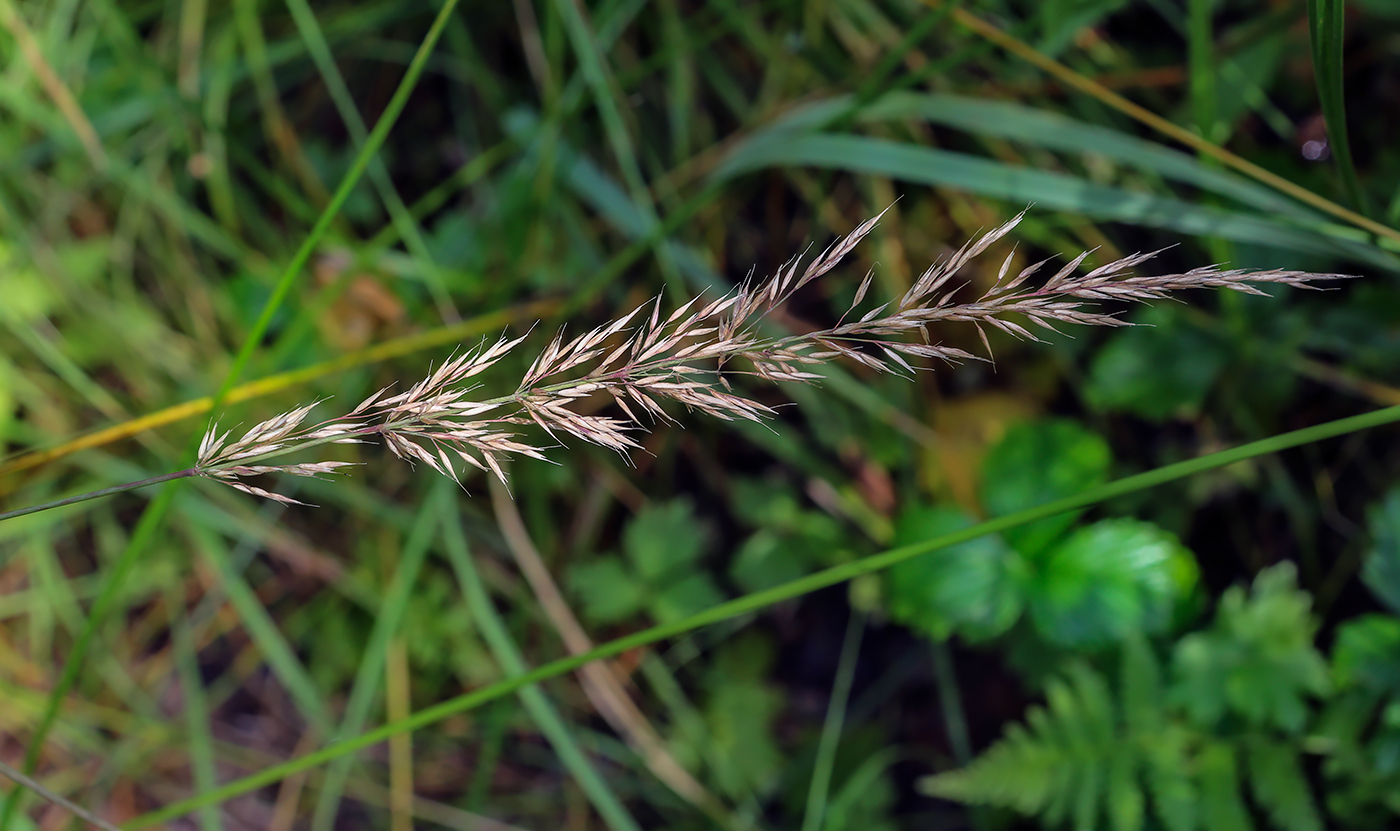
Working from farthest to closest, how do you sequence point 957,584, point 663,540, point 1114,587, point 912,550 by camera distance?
Answer: 1. point 663,540
2. point 957,584
3. point 1114,587
4. point 912,550

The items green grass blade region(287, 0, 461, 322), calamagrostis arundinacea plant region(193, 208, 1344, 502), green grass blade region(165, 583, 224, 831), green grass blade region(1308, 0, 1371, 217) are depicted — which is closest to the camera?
calamagrostis arundinacea plant region(193, 208, 1344, 502)

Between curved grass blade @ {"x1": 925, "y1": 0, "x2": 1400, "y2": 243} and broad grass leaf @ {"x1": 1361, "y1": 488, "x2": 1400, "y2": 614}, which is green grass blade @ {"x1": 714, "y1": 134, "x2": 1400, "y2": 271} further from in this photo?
broad grass leaf @ {"x1": 1361, "y1": 488, "x2": 1400, "y2": 614}

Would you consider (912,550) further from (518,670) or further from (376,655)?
(376,655)

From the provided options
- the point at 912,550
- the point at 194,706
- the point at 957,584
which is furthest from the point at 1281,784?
the point at 194,706

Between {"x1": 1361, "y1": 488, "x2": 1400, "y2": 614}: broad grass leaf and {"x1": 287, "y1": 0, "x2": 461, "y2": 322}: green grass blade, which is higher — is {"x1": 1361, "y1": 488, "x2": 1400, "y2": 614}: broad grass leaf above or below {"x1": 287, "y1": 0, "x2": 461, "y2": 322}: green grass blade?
below

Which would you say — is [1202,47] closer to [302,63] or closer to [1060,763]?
[1060,763]

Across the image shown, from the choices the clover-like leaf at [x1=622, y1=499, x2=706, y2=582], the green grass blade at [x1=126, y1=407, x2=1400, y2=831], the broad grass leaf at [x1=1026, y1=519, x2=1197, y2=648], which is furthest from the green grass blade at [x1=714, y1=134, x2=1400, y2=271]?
the clover-like leaf at [x1=622, y1=499, x2=706, y2=582]
